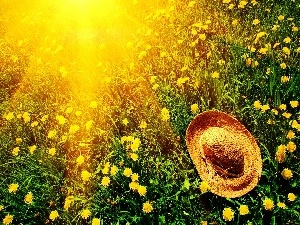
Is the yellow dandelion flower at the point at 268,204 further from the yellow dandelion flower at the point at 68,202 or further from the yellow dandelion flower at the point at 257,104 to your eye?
the yellow dandelion flower at the point at 68,202

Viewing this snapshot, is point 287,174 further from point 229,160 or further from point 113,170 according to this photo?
point 113,170

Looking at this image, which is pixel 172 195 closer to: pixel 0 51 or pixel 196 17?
pixel 196 17

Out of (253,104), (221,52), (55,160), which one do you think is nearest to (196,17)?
(221,52)

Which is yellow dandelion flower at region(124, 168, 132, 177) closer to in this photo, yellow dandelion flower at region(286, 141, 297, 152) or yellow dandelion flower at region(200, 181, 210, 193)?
yellow dandelion flower at region(200, 181, 210, 193)

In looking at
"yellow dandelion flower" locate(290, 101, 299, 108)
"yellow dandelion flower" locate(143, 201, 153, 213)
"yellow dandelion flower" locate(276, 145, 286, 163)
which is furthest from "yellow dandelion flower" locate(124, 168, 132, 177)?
"yellow dandelion flower" locate(290, 101, 299, 108)

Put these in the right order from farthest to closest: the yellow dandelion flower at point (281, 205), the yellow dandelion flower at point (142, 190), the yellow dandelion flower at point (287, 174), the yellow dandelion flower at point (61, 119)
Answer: the yellow dandelion flower at point (61, 119) → the yellow dandelion flower at point (142, 190) → the yellow dandelion flower at point (287, 174) → the yellow dandelion flower at point (281, 205)

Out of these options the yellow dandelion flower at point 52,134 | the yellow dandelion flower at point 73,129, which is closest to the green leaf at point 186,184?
the yellow dandelion flower at point 73,129
